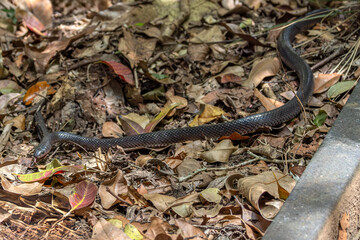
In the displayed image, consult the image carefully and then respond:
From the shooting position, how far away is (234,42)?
5711 millimetres

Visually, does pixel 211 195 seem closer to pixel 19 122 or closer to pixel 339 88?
pixel 339 88

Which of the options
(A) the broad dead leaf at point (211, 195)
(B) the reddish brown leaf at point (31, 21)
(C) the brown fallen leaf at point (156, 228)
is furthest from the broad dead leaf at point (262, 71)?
(B) the reddish brown leaf at point (31, 21)

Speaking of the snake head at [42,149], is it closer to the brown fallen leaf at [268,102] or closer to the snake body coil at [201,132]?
the snake body coil at [201,132]

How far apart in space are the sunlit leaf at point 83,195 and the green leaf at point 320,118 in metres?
2.32

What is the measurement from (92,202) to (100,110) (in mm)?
2041

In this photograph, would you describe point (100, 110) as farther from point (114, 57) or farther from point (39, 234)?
point (39, 234)

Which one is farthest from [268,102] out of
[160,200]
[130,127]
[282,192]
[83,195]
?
[83,195]

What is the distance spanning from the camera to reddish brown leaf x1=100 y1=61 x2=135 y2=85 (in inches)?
197

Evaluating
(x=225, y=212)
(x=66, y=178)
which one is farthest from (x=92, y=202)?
(x=225, y=212)

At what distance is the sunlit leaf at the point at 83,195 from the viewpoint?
3.14 m

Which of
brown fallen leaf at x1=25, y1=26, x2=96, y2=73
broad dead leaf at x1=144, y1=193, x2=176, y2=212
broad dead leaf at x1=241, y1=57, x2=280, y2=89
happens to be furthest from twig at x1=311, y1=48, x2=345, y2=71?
brown fallen leaf at x1=25, y1=26, x2=96, y2=73

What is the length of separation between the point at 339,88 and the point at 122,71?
256 cm

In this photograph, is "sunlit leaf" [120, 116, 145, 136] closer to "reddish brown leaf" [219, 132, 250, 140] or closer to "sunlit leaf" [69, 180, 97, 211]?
"reddish brown leaf" [219, 132, 250, 140]

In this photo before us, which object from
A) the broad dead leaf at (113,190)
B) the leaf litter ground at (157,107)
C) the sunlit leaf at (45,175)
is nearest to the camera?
the leaf litter ground at (157,107)
